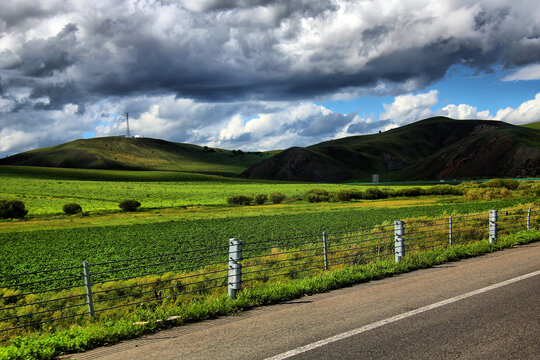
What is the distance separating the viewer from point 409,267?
1273 centimetres

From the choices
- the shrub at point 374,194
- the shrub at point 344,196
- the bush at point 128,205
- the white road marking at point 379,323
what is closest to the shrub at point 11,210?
the bush at point 128,205

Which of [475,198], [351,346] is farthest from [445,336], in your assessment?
[475,198]

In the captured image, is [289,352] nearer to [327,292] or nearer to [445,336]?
[445,336]

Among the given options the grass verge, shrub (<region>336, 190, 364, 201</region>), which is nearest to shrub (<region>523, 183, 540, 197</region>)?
shrub (<region>336, 190, 364, 201</region>)

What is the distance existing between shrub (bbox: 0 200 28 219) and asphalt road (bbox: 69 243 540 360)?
52.1 meters

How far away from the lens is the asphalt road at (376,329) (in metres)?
6.21

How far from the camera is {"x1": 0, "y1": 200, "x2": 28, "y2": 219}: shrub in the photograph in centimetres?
5091

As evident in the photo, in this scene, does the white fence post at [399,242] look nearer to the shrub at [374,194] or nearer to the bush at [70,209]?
the bush at [70,209]

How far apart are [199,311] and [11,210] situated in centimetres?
5197

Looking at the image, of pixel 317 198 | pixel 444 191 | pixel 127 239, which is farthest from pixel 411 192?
pixel 127 239

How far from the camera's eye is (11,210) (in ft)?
168

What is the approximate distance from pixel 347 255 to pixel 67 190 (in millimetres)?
79372

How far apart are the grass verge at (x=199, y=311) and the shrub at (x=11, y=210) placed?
49857 millimetres

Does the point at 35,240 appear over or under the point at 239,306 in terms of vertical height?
under
